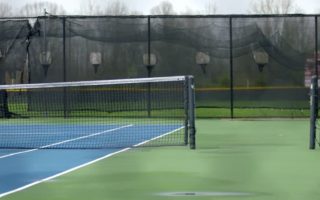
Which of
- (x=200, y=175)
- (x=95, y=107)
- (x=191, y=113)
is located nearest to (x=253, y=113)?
(x=95, y=107)

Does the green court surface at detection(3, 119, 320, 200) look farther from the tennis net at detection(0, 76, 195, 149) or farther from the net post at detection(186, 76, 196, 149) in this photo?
the tennis net at detection(0, 76, 195, 149)

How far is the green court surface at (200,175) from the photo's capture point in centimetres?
515

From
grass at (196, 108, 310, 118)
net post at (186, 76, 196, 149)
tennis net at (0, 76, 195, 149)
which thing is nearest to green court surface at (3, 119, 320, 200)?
net post at (186, 76, 196, 149)

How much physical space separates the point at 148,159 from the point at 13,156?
170cm

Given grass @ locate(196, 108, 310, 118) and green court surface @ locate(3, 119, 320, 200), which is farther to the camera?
grass @ locate(196, 108, 310, 118)

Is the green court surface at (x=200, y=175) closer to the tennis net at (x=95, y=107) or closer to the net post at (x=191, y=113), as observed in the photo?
the net post at (x=191, y=113)

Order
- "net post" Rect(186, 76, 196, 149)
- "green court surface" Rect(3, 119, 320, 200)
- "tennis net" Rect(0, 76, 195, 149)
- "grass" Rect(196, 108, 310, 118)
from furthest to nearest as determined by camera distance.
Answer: "grass" Rect(196, 108, 310, 118)
"tennis net" Rect(0, 76, 195, 149)
"net post" Rect(186, 76, 196, 149)
"green court surface" Rect(3, 119, 320, 200)

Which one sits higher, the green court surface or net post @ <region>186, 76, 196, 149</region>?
net post @ <region>186, 76, 196, 149</region>

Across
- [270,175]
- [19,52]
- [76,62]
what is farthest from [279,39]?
[270,175]

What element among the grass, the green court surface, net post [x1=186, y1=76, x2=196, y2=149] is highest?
net post [x1=186, y1=76, x2=196, y2=149]

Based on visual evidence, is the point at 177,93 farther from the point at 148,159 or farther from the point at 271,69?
the point at 148,159

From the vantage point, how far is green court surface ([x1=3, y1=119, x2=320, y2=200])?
16.9 feet

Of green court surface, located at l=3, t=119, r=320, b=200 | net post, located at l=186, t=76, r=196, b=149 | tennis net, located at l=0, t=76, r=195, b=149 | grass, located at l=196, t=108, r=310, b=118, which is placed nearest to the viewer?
green court surface, located at l=3, t=119, r=320, b=200

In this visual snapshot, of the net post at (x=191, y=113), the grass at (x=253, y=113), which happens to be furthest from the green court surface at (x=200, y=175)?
the grass at (x=253, y=113)
